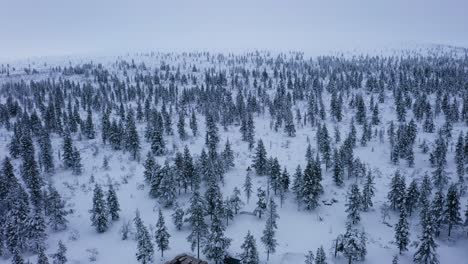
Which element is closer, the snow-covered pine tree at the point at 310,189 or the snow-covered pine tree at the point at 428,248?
the snow-covered pine tree at the point at 428,248

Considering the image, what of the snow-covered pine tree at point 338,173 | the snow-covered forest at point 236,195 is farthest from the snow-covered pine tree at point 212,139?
the snow-covered pine tree at point 338,173

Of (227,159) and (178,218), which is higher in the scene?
(227,159)

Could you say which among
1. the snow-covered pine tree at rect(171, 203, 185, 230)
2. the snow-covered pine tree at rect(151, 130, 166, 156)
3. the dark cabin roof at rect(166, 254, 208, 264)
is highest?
the snow-covered pine tree at rect(151, 130, 166, 156)

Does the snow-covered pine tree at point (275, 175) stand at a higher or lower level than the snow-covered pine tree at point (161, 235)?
higher

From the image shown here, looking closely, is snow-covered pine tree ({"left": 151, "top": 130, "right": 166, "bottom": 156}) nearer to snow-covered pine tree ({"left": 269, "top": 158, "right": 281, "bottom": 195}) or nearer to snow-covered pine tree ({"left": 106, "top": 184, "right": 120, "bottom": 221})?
snow-covered pine tree ({"left": 106, "top": 184, "right": 120, "bottom": 221})

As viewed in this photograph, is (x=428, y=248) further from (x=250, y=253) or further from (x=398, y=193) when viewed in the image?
(x=250, y=253)

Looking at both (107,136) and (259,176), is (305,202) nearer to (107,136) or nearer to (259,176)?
(259,176)

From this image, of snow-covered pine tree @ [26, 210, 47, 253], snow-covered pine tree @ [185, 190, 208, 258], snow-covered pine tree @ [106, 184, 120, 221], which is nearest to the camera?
snow-covered pine tree @ [185, 190, 208, 258]

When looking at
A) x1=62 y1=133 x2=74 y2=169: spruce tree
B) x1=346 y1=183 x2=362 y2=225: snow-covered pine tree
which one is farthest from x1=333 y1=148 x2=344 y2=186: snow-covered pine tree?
x1=62 y1=133 x2=74 y2=169: spruce tree

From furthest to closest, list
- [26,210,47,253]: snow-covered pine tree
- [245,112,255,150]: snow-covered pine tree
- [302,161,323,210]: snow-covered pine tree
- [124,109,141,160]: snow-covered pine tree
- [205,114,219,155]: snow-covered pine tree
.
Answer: [245,112,255,150]: snow-covered pine tree < [205,114,219,155]: snow-covered pine tree < [124,109,141,160]: snow-covered pine tree < [302,161,323,210]: snow-covered pine tree < [26,210,47,253]: snow-covered pine tree

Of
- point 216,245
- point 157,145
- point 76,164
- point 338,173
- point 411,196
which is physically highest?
point 157,145

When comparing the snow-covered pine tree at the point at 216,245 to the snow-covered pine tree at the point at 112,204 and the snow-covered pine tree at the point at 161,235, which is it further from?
the snow-covered pine tree at the point at 112,204

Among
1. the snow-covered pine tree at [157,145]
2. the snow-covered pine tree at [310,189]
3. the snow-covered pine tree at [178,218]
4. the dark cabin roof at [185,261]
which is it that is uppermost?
the snow-covered pine tree at [157,145]

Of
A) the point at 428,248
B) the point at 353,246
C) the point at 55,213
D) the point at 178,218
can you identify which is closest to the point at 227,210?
the point at 178,218
